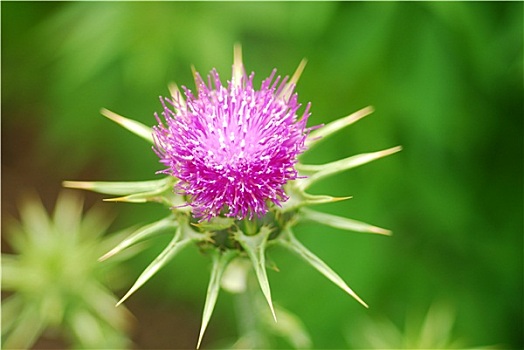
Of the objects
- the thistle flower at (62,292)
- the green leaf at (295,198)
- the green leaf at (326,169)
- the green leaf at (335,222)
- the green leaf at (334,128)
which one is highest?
the green leaf at (334,128)

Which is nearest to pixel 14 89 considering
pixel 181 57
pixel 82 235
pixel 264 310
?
pixel 181 57

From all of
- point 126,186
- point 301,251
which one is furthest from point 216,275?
point 126,186

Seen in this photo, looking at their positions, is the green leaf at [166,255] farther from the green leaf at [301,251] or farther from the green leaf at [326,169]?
the green leaf at [326,169]

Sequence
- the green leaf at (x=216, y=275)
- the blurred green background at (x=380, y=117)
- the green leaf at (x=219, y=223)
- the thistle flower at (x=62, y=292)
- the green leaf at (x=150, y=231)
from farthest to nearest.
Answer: the blurred green background at (x=380, y=117) < the thistle flower at (x=62, y=292) < the green leaf at (x=219, y=223) < the green leaf at (x=150, y=231) < the green leaf at (x=216, y=275)

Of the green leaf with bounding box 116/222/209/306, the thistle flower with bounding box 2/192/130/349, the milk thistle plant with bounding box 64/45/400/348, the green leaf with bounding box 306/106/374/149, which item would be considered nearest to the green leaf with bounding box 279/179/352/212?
the milk thistle plant with bounding box 64/45/400/348

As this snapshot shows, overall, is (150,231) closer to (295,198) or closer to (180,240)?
(180,240)

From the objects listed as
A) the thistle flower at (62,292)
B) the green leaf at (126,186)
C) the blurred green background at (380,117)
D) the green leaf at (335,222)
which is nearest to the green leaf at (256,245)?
the green leaf at (335,222)

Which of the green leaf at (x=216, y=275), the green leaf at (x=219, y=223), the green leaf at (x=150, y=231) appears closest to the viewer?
the green leaf at (x=216, y=275)
